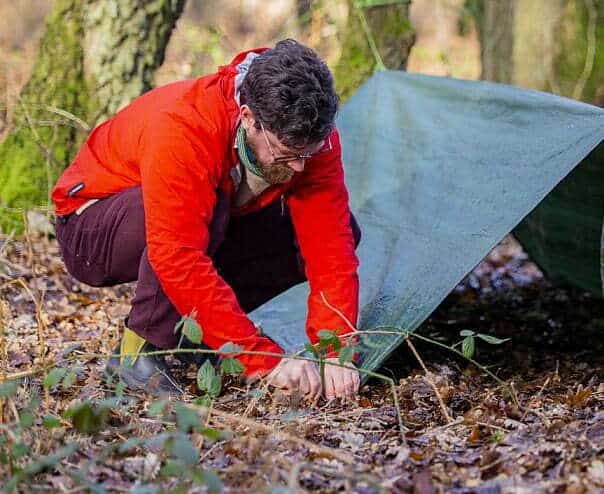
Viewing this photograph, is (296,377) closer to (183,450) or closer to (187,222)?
(187,222)

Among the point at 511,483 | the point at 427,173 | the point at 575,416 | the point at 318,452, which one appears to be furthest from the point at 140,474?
the point at 427,173

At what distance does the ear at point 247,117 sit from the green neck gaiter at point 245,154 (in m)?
0.03

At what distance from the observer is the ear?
8.06ft

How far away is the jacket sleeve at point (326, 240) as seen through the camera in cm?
279

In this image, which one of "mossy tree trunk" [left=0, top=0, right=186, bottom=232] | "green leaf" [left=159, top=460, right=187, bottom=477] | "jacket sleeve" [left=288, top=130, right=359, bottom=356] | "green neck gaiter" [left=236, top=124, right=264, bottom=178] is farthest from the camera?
"mossy tree trunk" [left=0, top=0, right=186, bottom=232]

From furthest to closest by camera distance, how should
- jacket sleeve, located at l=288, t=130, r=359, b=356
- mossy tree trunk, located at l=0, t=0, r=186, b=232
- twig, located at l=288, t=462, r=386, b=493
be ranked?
mossy tree trunk, located at l=0, t=0, r=186, b=232
jacket sleeve, located at l=288, t=130, r=359, b=356
twig, located at l=288, t=462, r=386, b=493

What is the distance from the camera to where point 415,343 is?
3.54 meters

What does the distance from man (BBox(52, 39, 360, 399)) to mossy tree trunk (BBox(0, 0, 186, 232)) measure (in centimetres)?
147

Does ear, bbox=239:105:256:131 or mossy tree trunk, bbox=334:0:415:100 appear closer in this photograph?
ear, bbox=239:105:256:131

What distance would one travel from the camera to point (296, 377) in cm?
255

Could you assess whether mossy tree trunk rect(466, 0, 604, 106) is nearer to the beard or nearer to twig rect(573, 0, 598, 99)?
twig rect(573, 0, 598, 99)

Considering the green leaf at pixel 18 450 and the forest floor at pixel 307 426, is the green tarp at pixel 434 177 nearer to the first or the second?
the forest floor at pixel 307 426

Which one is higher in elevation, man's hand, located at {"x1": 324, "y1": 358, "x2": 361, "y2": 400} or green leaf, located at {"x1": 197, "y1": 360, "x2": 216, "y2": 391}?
green leaf, located at {"x1": 197, "y1": 360, "x2": 216, "y2": 391}

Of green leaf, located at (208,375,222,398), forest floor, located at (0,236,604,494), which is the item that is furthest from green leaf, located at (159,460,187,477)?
green leaf, located at (208,375,222,398)
